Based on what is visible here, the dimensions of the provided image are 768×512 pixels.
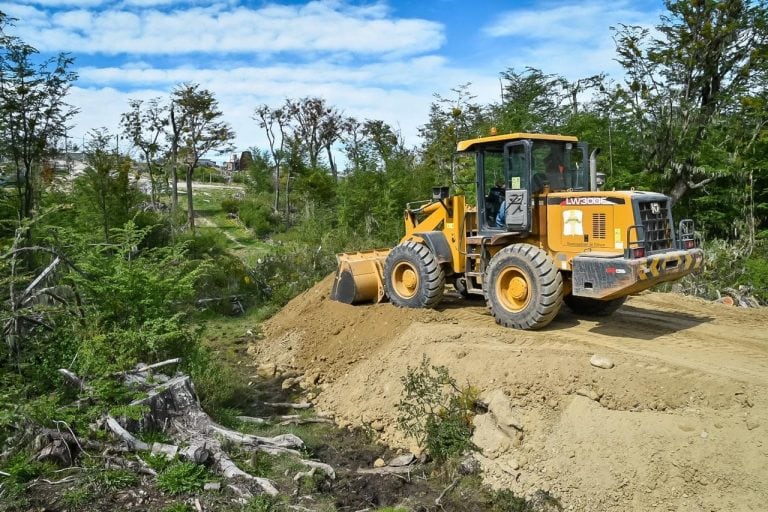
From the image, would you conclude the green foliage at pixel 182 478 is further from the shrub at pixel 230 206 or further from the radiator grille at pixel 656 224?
the shrub at pixel 230 206

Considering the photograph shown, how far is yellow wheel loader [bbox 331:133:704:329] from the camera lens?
754 centimetres

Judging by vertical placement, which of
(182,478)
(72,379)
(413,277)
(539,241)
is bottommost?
(182,478)

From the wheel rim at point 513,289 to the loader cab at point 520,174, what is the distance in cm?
62

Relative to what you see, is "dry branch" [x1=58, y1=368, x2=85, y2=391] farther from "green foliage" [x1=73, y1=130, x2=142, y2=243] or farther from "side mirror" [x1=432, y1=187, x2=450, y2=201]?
"green foliage" [x1=73, y1=130, x2=142, y2=243]

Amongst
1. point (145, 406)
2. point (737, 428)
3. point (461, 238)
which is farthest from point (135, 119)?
point (737, 428)

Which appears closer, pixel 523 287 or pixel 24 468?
pixel 24 468

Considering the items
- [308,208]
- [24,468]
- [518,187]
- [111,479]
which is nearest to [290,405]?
[111,479]

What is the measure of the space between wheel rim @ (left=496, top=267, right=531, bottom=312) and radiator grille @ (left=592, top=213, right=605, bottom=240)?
101 cm

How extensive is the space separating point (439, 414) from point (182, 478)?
2716 mm

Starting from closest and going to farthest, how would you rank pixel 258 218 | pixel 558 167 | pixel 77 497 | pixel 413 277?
pixel 77 497 < pixel 558 167 < pixel 413 277 < pixel 258 218

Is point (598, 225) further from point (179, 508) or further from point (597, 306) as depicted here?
point (179, 508)

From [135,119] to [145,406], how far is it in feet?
69.4

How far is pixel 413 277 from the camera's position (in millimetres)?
9805

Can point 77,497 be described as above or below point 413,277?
below
